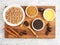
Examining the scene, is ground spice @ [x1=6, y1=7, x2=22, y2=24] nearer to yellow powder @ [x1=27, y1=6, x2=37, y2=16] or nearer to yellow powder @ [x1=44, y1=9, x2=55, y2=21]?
yellow powder @ [x1=27, y1=6, x2=37, y2=16]

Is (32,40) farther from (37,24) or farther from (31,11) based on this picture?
(31,11)

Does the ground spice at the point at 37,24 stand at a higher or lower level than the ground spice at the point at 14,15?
lower

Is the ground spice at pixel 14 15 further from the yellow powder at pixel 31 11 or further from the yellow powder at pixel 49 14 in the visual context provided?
the yellow powder at pixel 49 14

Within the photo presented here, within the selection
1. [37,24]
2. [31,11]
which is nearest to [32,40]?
[37,24]

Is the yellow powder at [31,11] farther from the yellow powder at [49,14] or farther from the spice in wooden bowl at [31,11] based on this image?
the yellow powder at [49,14]

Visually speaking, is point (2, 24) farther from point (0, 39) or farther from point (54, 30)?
point (54, 30)

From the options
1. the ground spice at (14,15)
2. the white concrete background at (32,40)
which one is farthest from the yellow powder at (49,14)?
the ground spice at (14,15)

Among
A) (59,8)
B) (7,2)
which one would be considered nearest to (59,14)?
(59,8)

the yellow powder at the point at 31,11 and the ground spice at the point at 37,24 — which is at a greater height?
the yellow powder at the point at 31,11

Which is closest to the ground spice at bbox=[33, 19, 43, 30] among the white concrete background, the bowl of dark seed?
the bowl of dark seed
